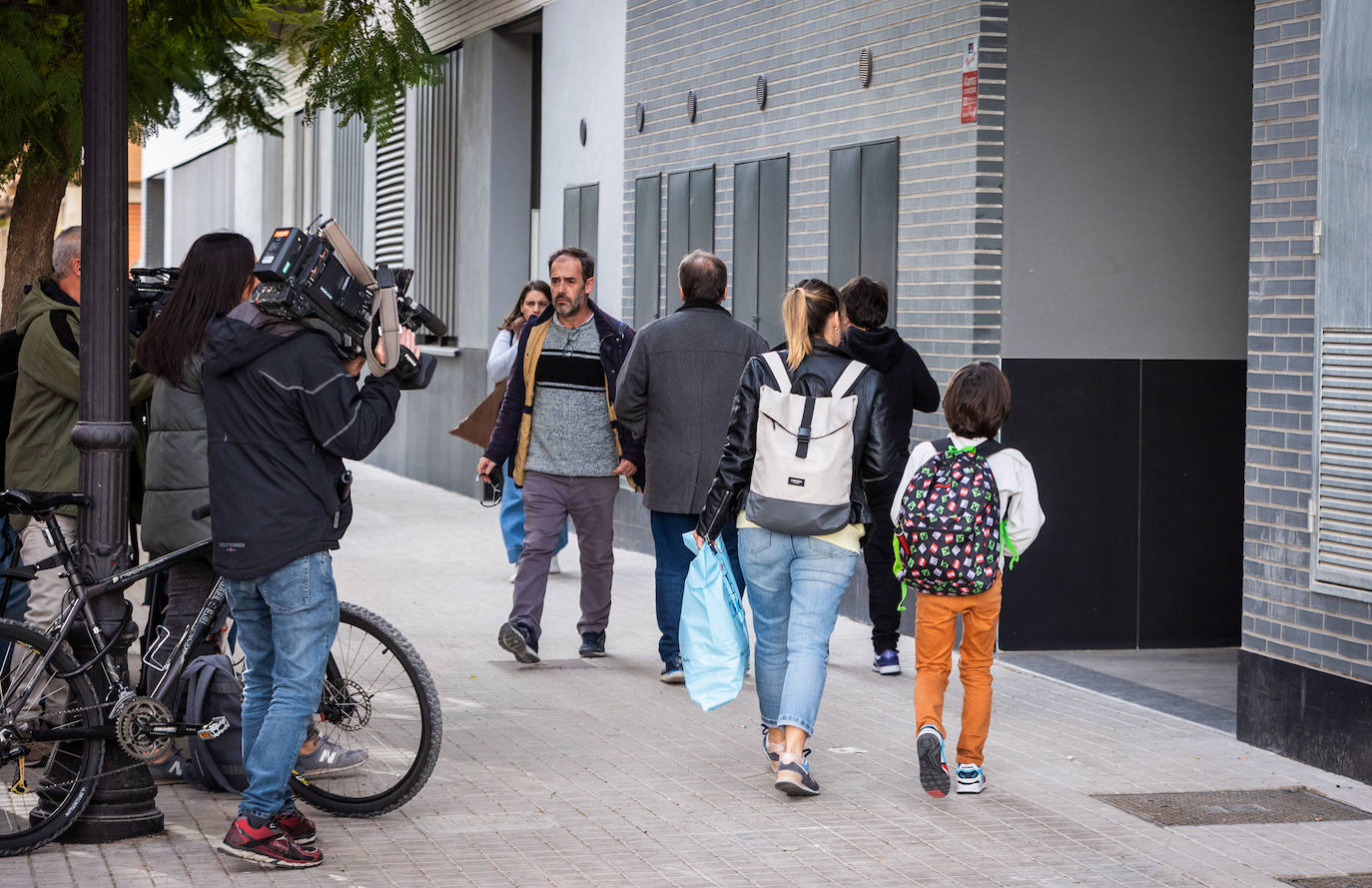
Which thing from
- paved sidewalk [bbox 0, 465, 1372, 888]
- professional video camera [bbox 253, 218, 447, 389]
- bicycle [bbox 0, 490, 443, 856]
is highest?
professional video camera [bbox 253, 218, 447, 389]

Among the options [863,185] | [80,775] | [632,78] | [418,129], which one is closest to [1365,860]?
[80,775]

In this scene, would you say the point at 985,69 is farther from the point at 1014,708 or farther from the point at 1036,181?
the point at 1014,708

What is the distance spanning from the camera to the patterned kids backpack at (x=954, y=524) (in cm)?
659

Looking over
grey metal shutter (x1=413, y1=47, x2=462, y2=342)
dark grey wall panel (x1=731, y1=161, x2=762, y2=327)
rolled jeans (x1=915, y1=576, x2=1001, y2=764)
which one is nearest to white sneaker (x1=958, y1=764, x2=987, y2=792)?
rolled jeans (x1=915, y1=576, x2=1001, y2=764)

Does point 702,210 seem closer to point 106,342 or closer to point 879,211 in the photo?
point 879,211

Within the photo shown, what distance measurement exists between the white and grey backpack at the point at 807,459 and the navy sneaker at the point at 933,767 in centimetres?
82

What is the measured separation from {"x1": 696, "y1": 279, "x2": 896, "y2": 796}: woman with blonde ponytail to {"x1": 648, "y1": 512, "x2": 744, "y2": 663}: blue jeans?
6.16ft

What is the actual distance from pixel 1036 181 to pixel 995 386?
338 cm

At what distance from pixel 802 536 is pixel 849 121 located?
5.00m

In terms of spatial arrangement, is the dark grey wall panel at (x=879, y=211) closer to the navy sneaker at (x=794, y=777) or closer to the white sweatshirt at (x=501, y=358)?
→ the white sweatshirt at (x=501, y=358)

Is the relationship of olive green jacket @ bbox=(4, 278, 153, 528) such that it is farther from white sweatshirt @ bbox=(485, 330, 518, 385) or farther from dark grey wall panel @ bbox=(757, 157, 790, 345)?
dark grey wall panel @ bbox=(757, 157, 790, 345)

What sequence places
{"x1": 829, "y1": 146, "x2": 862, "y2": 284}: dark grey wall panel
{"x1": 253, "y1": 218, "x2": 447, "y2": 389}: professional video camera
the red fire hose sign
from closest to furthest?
{"x1": 253, "y1": 218, "x2": 447, "y2": 389}: professional video camera < the red fire hose sign < {"x1": 829, "y1": 146, "x2": 862, "y2": 284}: dark grey wall panel

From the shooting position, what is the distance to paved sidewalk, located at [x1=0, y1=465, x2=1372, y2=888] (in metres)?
5.76

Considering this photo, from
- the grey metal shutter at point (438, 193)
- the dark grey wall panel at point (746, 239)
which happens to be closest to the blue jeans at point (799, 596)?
the dark grey wall panel at point (746, 239)
